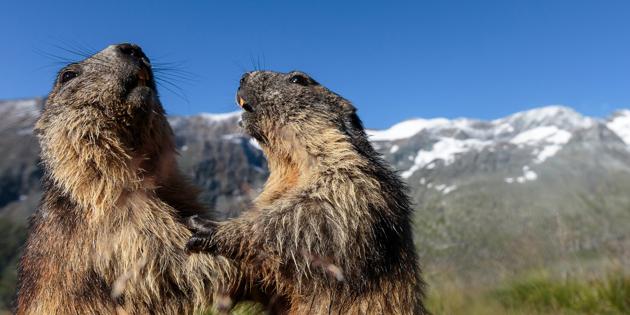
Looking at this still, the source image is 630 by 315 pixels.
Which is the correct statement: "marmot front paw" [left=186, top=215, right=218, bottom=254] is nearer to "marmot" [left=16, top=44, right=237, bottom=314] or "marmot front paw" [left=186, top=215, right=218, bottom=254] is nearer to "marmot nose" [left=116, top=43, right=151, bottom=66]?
"marmot" [left=16, top=44, right=237, bottom=314]

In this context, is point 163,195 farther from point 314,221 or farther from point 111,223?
point 314,221

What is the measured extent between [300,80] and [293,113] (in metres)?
0.77

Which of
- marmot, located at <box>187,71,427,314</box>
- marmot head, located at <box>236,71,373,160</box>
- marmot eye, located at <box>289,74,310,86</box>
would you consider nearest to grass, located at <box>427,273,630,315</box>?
marmot, located at <box>187,71,427,314</box>

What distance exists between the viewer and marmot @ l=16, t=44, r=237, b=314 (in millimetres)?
5277

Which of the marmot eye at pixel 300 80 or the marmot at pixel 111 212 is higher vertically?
the marmot eye at pixel 300 80

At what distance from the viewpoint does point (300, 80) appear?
24.2ft

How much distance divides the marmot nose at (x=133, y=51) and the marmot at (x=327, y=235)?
1.94 meters

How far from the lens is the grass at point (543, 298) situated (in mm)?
8133

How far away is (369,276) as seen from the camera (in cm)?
529

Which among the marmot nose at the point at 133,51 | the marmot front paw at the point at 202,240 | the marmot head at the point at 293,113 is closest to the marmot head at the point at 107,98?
the marmot nose at the point at 133,51

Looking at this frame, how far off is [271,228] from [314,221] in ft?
1.27

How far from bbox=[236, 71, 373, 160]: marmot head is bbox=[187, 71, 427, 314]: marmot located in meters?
0.07

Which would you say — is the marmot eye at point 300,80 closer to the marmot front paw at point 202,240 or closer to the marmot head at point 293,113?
the marmot head at point 293,113

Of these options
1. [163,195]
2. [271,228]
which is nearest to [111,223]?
[163,195]
